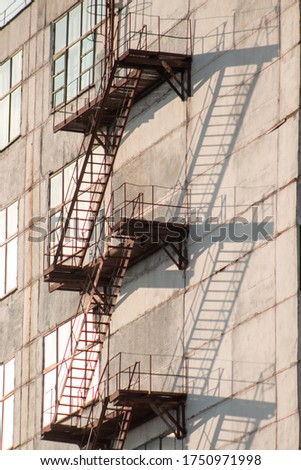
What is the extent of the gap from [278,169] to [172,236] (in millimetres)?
5146

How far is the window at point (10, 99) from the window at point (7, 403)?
843cm

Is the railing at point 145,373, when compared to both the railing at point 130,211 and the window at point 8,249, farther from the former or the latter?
the window at point 8,249

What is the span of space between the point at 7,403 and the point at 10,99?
11.3m

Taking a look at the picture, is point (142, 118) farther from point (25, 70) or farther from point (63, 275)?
point (25, 70)

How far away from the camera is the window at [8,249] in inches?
2427

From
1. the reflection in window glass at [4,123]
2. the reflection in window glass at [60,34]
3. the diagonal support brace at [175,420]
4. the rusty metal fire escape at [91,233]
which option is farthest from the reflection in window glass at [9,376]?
the diagonal support brace at [175,420]

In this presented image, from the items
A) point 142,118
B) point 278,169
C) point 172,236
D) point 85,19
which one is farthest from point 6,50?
point 278,169

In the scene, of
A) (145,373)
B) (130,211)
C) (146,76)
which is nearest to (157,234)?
(130,211)

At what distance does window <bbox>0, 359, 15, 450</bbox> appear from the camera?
198 ft

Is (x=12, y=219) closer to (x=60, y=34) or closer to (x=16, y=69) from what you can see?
(x=16, y=69)

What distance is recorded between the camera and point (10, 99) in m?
64.5

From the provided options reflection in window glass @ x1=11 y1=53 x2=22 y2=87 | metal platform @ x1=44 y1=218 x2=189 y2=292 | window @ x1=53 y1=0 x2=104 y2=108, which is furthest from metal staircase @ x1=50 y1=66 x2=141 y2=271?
reflection in window glass @ x1=11 y1=53 x2=22 y2=87

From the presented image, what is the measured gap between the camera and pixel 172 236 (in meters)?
48.7

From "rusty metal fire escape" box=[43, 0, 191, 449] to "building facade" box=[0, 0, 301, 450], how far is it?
88 mm
